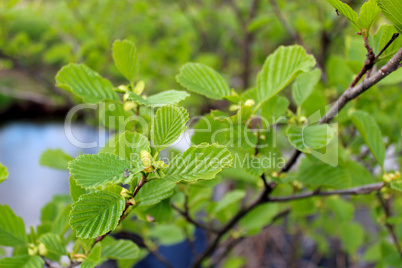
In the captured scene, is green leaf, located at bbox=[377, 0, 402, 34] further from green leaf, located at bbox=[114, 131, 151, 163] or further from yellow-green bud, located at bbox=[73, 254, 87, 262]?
yellow-green bud, located at bbox=[73, 254, 87, 262]

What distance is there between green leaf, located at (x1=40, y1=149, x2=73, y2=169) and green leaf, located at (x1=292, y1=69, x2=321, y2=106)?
0.34m

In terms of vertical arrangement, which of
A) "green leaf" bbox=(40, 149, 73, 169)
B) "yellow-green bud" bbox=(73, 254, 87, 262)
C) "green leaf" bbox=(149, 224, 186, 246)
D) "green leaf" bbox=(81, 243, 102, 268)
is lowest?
"green leaf" bbox=(149, 224, 186, 246)

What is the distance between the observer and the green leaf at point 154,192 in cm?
34

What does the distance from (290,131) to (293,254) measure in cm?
113

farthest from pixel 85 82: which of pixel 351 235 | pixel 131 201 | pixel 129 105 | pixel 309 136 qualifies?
pixel 351 235

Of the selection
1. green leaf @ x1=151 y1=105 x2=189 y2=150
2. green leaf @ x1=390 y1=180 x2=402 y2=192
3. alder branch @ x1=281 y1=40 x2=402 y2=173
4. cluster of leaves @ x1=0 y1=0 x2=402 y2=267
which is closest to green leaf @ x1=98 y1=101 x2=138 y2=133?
cluster of leaves @ x1=0 y1=0 x2=402 y2=267

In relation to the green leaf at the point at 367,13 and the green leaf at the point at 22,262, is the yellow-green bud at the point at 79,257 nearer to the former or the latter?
the green leaf at the point at 22,262

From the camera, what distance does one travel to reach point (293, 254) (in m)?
1.36

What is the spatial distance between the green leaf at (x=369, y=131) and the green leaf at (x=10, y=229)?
0.43 meters

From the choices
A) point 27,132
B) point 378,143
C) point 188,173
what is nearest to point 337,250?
point 378,143

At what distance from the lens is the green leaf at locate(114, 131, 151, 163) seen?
0.31 m

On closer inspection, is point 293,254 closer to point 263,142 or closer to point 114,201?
point 263,142

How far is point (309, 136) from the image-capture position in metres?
0.37

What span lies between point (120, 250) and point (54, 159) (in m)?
0.19
